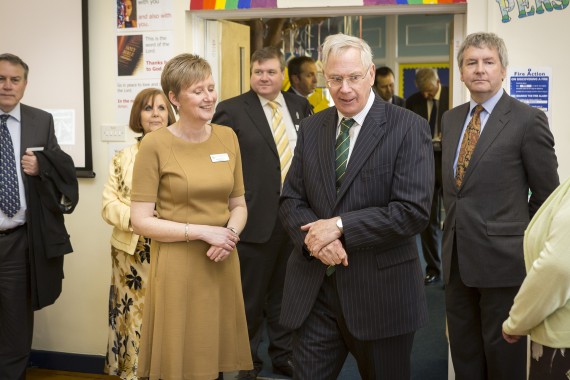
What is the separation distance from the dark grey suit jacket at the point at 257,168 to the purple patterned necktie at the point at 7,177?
1.10m

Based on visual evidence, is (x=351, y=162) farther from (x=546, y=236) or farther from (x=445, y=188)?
(x=445, y=188)

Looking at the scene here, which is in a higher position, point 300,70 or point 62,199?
point 300,70

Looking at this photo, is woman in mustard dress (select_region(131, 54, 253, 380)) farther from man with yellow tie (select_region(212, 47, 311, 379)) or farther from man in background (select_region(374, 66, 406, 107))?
man in background (select_region(374, 66, 406, 107))

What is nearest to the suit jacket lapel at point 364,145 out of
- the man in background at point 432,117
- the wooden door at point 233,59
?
the wooden door at point 233,59

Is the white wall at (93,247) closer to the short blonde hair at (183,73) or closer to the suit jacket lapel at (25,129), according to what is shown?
the suit jacket lapel at (25,129)

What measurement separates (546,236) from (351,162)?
2.16 ft

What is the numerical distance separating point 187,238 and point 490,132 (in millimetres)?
1287

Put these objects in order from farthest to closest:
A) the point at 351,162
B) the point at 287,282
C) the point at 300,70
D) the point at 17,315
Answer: the point at 300,70, the point at 17,315, the point at 287,282, the point at 351,162

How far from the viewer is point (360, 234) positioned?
2.17m

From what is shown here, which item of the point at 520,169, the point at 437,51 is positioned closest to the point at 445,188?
the point at 520,169

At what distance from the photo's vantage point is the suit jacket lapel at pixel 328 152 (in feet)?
7.54

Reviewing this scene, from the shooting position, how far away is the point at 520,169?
9.16 feet

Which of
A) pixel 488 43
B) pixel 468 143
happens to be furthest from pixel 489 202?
pixel 488 43

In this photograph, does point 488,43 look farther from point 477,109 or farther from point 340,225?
point 340,225
